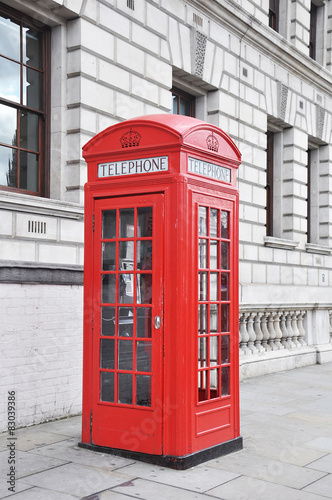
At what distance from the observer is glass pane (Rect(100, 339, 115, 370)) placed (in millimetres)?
5492

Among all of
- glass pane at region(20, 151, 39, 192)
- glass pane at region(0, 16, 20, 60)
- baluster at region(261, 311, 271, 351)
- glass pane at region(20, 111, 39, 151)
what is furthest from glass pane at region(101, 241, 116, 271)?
baluster at region(261, 311, 271, 351)

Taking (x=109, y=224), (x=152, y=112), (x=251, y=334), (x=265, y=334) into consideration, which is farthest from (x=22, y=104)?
(x=265, y=334)

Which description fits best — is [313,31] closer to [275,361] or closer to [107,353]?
[275,361]

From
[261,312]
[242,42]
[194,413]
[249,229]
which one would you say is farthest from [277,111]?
[194,413]

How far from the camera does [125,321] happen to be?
17.8 ft

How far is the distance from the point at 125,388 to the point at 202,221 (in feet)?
5.14

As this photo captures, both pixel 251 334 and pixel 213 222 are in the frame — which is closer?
pixel 213 222

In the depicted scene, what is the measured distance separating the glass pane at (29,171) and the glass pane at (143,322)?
2.82 metres

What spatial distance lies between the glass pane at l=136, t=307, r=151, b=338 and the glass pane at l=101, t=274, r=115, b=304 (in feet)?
1.00

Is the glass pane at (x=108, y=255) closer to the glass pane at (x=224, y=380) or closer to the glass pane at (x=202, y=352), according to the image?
the glass pane at (x=202, y=352)

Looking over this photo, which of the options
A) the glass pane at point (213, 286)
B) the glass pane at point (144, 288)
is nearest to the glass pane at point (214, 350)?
the glass pane at point (213, 286)

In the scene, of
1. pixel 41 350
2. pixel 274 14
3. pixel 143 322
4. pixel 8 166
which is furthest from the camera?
pixel 274 14

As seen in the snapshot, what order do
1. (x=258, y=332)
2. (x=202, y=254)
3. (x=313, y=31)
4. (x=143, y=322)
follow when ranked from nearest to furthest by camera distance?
(x=143, y=322) → (x=202, y=254) → (x=258, y=332) → (x=313, y=31)

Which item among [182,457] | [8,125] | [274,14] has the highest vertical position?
[274,14]
